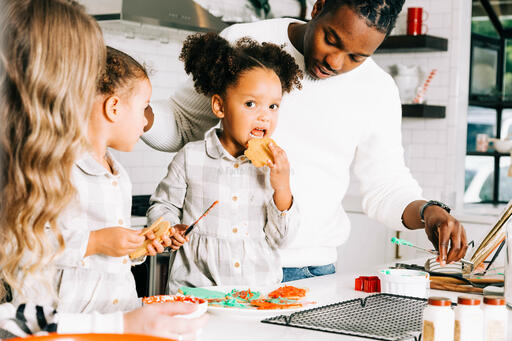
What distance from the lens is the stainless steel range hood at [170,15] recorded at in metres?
3.83

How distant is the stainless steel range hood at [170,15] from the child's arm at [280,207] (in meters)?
2.03

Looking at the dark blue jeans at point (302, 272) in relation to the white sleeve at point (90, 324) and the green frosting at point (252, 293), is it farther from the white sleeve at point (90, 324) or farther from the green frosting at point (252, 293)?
the white sleeve at point (90, 324)

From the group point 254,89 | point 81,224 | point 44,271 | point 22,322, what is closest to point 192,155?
point 254,89

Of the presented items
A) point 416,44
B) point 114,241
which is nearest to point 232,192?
point 114,241

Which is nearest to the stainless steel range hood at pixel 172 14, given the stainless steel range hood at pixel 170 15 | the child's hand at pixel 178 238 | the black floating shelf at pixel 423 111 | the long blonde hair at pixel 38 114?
the stainless steel range hood at pixel 170 15

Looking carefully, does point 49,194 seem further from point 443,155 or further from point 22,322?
point 443,155

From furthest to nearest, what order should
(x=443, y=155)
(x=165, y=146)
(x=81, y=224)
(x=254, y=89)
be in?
1. (x=443, y=155)
2. (x=165, y=146)
3. (x=254, y=89)
4. (x=81, y=224)

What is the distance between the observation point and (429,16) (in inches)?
203

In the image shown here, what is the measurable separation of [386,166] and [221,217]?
67 cm

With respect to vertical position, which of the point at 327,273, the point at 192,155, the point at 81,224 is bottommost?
the point at 327,273

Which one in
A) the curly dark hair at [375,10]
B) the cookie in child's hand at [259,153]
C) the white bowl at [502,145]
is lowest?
the cookie in child's hand at [259,153]

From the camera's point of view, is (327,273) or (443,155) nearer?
(327,273)

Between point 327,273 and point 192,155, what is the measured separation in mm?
663

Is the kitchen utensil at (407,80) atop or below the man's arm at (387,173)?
atop
